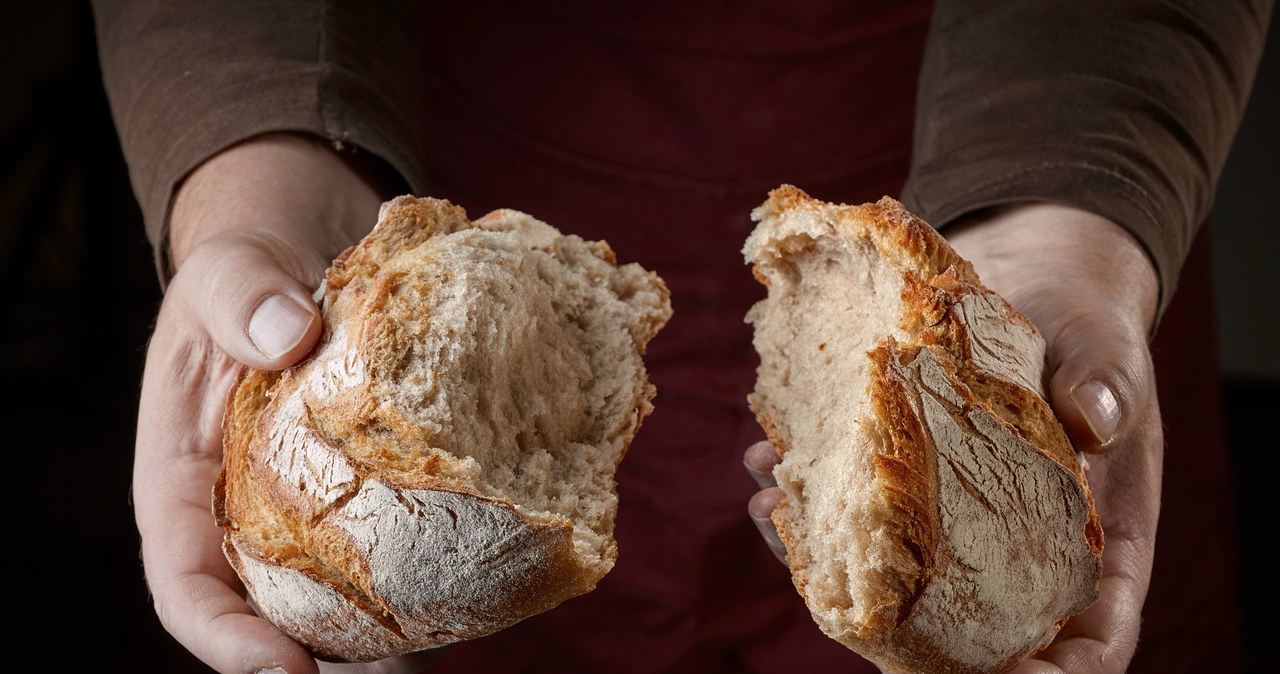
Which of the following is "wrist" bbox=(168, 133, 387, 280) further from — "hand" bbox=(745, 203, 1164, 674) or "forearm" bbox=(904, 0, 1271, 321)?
"forearm" bbox=(904, 0, 1271, 321)

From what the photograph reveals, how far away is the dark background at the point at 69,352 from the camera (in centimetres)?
271

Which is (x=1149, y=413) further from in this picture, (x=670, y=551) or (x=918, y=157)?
(x=670, y=551)

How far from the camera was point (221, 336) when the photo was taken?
61.6 inches

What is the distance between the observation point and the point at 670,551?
8.75ft

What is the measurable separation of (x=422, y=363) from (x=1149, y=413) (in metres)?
1.45

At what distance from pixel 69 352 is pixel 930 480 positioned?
2715mm

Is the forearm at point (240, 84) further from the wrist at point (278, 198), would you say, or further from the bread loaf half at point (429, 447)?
the bread loaf half at point (429, 447)

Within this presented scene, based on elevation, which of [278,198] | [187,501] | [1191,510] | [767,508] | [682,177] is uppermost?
[682,177]

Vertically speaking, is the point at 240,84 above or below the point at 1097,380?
above

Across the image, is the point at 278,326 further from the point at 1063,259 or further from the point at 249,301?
the point at 1063,259

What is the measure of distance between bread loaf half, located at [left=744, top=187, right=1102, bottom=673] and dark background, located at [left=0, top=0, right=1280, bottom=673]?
76.8 inches

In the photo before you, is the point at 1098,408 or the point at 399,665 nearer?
the point at 1098,408

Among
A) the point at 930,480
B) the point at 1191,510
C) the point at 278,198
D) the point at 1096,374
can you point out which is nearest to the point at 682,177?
the point at 278,198

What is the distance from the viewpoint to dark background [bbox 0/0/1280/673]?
2.71 m
